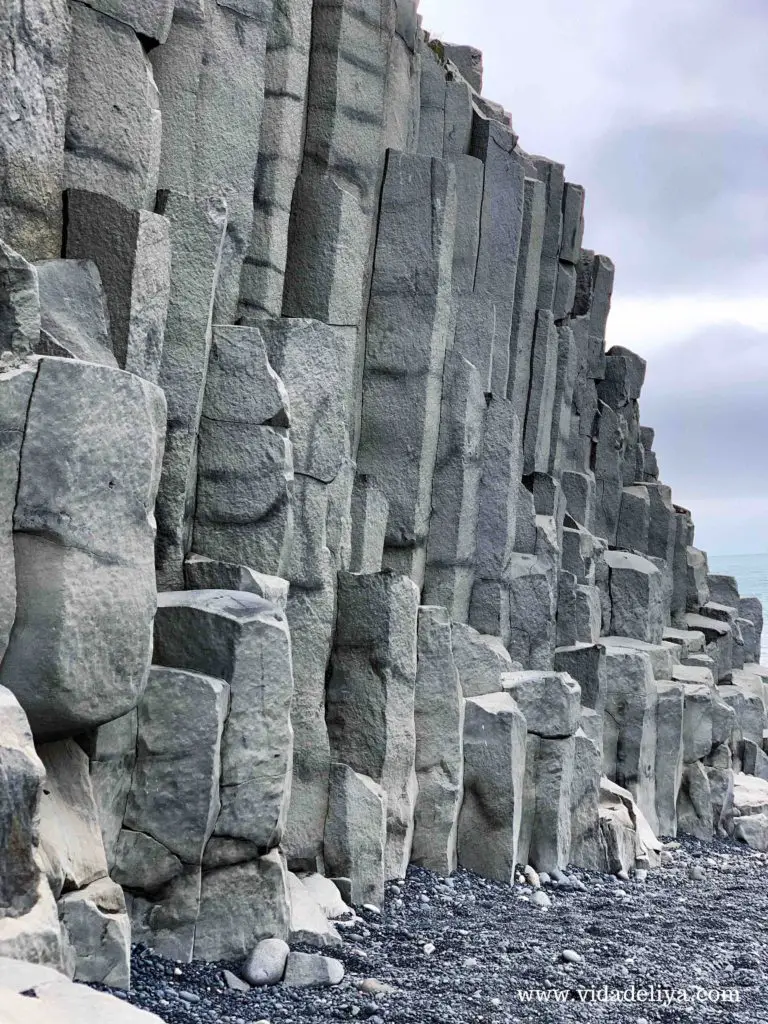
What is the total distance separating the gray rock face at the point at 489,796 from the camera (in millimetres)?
9828

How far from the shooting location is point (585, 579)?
47.1 feet

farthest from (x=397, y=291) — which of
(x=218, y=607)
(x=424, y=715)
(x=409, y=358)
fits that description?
(x=218, y=607)

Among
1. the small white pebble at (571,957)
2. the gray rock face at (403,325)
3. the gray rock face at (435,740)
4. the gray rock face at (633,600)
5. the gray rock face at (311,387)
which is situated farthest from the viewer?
the gray rock face at (633,600)

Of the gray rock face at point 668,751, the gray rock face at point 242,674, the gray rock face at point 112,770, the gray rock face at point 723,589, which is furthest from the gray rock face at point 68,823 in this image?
the gray rock face at point 723,589

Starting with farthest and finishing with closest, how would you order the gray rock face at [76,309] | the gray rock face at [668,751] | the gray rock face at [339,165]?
the gray rock face at [668,751], the gray rock face at [339,165], the gray rock face at [76,309]

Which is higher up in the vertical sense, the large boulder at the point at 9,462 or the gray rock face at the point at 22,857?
the large boulder at the point at 9,462

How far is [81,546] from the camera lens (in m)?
5.39

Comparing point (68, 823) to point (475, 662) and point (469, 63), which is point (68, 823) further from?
point (469, 63)

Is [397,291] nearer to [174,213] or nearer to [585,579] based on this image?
[174,213]

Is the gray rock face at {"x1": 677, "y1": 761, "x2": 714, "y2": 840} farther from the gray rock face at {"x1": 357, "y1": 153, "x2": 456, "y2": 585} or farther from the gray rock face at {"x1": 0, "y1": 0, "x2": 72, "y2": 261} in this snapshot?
the gray rock face at {"x1": 0, "y1": 0, "x2": 72, "y2": 261}

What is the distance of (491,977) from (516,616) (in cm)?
528

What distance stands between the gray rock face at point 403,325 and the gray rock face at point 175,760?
3.92m

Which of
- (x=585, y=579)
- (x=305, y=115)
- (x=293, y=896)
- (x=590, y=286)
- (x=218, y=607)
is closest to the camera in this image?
(x=218, y=607)

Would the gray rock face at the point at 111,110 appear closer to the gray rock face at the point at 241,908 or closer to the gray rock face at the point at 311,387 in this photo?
the gray rock face at the point at 311,387
